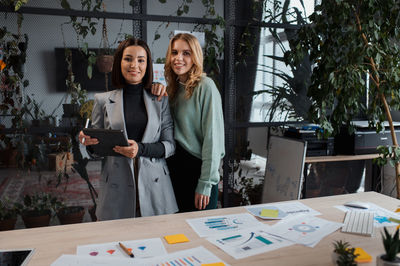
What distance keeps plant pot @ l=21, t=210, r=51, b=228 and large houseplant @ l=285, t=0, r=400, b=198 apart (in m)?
2.36

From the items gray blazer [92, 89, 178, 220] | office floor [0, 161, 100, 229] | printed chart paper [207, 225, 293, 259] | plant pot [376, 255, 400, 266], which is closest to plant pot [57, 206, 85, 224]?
office floor [0, 161, 100, 229]

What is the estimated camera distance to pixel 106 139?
1.80 meters

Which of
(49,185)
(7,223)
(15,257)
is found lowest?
(7,223)

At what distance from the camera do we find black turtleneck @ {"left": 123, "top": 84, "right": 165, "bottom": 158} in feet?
6.43

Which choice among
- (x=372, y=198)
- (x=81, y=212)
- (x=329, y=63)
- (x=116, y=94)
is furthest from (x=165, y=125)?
(x=329, y=63)

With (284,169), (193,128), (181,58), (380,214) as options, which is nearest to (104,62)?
(181,58)

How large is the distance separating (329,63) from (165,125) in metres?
1.65

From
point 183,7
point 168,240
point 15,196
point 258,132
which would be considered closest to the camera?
point 168,240

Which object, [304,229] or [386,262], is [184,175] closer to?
[304,229]

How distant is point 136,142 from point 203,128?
1.34ft

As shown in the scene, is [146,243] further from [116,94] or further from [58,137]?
[58,137]

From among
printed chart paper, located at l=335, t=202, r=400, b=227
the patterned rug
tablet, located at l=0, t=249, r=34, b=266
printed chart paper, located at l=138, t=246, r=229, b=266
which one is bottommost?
the patterned rug

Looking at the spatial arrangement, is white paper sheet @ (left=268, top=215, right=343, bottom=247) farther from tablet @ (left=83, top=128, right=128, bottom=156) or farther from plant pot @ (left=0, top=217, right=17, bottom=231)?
plant pot @ (left=0, top=217, right=17, bottom=231)

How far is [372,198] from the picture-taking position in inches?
74.5
